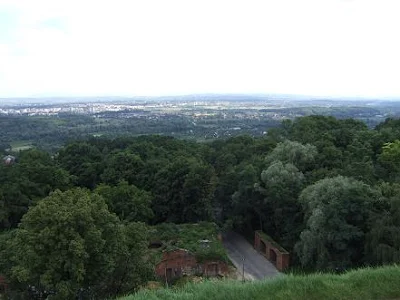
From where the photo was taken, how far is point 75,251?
1366 centimetres

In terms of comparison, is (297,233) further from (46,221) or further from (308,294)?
(308,294)

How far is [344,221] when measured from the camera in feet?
66.1

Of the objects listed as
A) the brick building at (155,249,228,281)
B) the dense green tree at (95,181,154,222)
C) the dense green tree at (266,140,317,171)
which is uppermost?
the dense green tree at (266,140,317,171)

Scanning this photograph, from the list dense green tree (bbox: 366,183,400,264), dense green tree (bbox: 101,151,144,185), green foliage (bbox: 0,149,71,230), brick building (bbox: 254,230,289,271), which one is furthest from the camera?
dense green tree (bbox: 101,151,144,185)

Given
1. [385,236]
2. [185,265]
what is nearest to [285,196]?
[185,265]

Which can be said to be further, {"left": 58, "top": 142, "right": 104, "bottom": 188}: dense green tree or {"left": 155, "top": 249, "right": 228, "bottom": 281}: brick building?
{"left": 58, "top": 142, "right": 104, "bottom": 188}: dense green tree

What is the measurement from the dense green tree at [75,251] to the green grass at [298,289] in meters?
6.57

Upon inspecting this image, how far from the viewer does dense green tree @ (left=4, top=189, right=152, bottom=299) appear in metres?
13.9

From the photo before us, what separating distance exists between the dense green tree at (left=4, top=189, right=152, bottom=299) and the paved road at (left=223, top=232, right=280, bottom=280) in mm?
8905

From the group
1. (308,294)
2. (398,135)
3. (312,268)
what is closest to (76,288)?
(308,294)

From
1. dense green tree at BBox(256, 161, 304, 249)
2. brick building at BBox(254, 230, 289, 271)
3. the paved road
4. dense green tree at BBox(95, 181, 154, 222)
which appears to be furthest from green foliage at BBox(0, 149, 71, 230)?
dense green tree at BBox(256, 161, 304, 249)

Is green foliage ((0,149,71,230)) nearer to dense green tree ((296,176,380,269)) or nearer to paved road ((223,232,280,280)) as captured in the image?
paved road ((223,232,280,280))

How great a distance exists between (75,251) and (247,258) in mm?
14533

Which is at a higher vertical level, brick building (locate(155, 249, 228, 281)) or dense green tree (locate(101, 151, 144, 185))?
dense green tree (locate(101, 151, 144, 185))
